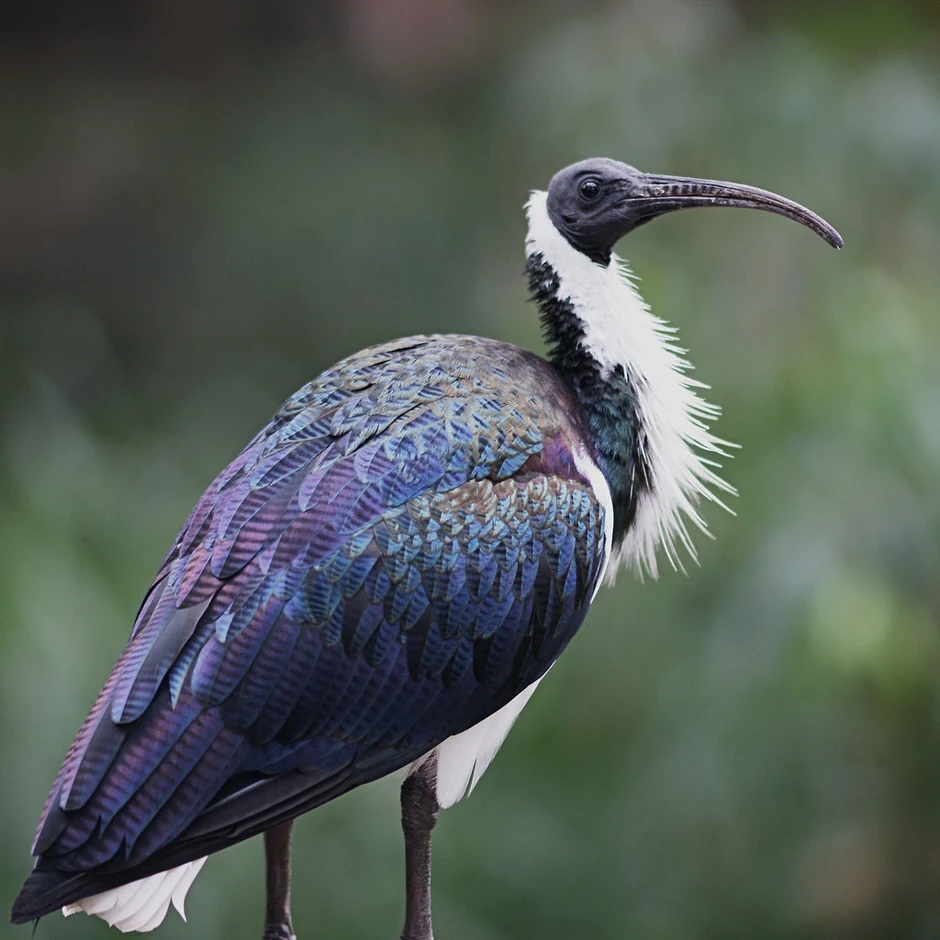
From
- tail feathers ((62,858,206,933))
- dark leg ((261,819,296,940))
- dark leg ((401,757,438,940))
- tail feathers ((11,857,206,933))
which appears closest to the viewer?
tail feathers ((11,857,206,933))

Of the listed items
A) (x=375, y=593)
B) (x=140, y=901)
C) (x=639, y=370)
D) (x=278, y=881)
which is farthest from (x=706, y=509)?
(x=140, y=901)

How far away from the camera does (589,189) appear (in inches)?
120

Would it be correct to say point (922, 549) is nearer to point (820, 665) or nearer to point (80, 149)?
point (820, 665)

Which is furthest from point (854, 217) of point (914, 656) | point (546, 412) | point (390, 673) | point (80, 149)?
point (80, 149)

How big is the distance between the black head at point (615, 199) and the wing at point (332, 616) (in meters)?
0.39

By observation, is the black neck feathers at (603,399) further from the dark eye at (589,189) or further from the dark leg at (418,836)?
the dark leg at (418,836)

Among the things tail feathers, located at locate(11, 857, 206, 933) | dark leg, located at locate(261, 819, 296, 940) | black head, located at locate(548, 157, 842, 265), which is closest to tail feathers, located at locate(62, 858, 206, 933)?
tail feathers, located at locate(11, 857, 206, 933)

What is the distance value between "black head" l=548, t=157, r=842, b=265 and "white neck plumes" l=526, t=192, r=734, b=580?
3cm

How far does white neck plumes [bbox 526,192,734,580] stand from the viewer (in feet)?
9.92

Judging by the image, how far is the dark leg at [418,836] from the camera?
110 inches

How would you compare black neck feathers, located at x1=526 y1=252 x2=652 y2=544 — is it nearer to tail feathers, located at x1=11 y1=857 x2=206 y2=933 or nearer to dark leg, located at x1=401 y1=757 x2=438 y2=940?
dark leg, located at x1=401 y1=757 x2=438 y2=940

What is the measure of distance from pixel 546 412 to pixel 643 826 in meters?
2.53

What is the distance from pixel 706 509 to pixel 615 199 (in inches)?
86.9

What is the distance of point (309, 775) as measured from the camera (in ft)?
8.23
